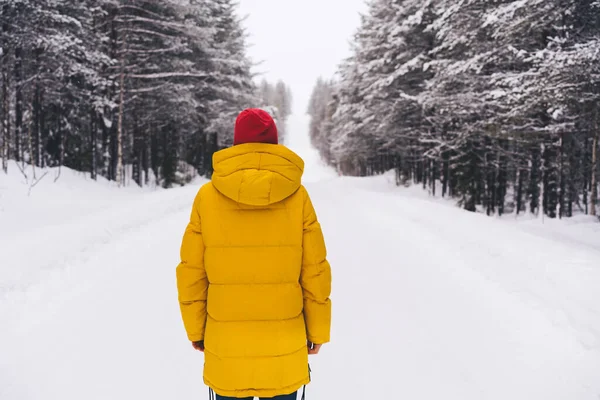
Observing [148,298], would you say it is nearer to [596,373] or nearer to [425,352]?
[425,352]

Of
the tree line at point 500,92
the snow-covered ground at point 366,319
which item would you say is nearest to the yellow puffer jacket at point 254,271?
the snow-covered ground at point 366,319

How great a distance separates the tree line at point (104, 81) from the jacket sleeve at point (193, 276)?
1457cm

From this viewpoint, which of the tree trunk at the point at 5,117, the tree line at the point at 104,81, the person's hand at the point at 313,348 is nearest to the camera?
the person's hand at the point at 313,348

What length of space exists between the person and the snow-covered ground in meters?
1.70

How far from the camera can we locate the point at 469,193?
683 inches

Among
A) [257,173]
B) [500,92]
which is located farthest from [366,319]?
[500,92]

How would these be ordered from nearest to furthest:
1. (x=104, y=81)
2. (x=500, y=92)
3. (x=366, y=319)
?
1. (x=366, y=319)
2. (x=500, y=92)
3. (x=104, y=81)

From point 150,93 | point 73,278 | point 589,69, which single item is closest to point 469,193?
point 589,69

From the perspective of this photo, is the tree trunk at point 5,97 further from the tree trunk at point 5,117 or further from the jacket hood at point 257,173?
the jacket hood at point 257,173

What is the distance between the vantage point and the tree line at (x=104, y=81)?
15062mm

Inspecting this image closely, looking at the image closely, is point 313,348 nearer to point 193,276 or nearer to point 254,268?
point 254,268

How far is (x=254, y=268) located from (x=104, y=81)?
61.2 feet

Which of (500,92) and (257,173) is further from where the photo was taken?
(500,92)

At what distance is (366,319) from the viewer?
4.79m
